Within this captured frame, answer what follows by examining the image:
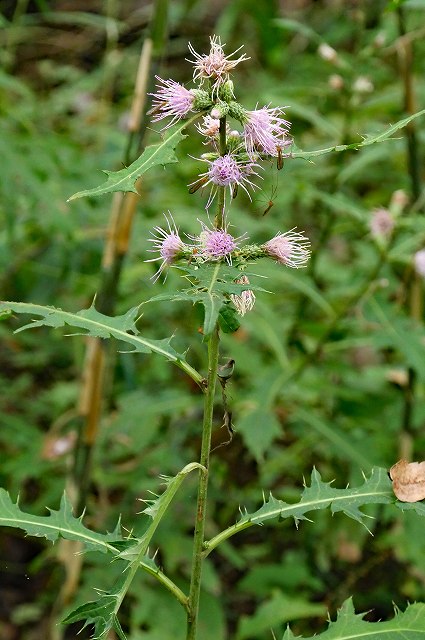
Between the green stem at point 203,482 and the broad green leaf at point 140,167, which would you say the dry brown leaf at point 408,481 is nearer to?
the green stem at point 203,482

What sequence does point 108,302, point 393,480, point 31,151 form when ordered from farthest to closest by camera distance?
point 31,151
point 108,302
point 393,480

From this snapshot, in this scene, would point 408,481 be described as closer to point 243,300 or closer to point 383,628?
point 383,628

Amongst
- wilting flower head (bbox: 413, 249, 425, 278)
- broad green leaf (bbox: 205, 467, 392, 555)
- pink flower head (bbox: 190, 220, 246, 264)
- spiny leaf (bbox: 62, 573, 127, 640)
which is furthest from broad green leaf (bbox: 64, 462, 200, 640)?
wilting flower head (bbox: 413, 249, 425, 278)

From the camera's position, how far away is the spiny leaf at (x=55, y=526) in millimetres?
1182

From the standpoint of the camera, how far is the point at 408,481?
3.83 feet

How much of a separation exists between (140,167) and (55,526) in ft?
1.83

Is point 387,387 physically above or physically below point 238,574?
above

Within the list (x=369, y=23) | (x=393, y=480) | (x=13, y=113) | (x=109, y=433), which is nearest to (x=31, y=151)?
(x=13, y=113)

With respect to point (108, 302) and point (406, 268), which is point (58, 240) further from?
point (406, 268)

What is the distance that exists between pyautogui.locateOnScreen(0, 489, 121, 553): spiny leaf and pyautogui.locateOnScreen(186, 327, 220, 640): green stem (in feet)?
0.43

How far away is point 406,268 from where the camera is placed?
249 centimetres

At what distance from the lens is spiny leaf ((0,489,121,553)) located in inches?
46.5

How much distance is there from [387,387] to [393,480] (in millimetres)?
1822

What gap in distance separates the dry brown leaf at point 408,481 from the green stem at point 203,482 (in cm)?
28
